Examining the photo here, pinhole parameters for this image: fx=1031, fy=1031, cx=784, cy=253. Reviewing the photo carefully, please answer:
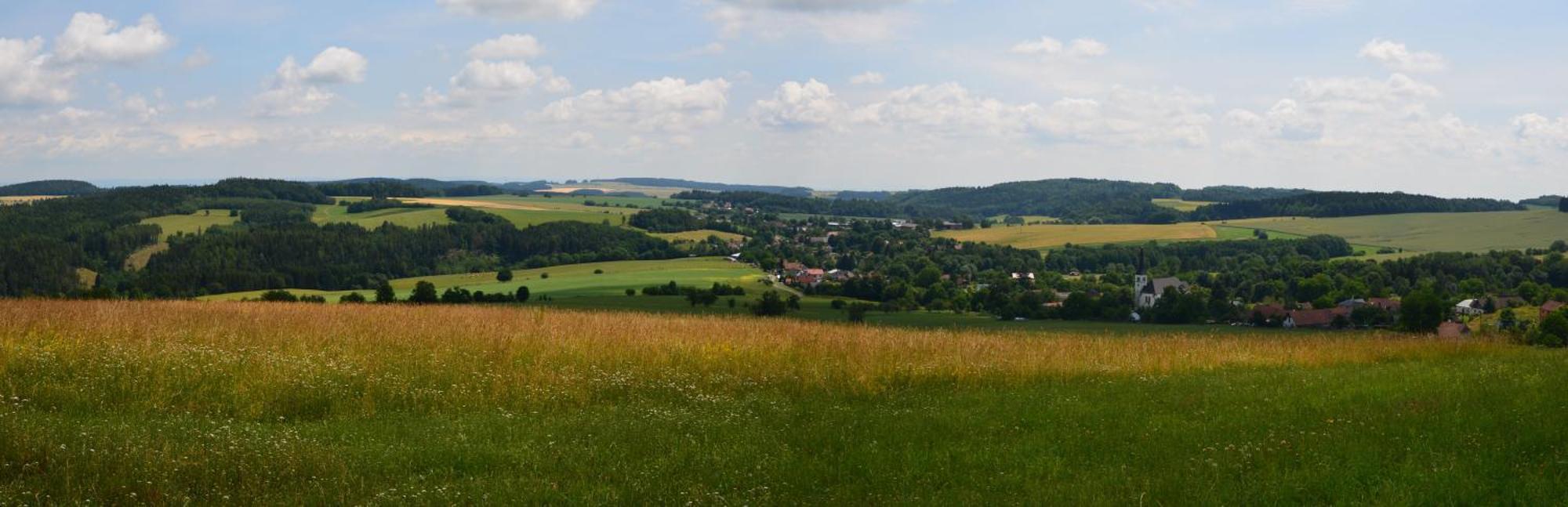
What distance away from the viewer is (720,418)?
11.3 m

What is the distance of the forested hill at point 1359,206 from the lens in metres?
160

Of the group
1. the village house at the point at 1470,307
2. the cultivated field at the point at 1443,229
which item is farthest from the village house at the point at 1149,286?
the cultivated field at the point at 1443,229

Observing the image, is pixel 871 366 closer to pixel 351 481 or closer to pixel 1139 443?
pixel 1139 443

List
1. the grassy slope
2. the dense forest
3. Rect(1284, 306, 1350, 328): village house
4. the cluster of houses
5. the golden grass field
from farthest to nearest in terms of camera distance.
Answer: the dense forest < the grassy slope < the cluster of houses < Rect(1284, 306, 1350, 328): village house < the golden grass field

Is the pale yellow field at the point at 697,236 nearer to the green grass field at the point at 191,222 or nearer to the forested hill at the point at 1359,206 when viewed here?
the green grass field at the point at 191,222

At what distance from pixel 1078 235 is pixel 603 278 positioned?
3348 inches

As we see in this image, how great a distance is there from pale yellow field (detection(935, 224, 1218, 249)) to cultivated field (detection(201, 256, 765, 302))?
51772 mm

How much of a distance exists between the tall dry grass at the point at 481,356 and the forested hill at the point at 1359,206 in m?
160

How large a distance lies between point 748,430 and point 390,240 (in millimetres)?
121233

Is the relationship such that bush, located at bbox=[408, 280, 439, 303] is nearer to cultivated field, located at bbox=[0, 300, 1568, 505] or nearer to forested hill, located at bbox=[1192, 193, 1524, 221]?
cultivated field, located at bbox=[0, 300, 1568, 505]

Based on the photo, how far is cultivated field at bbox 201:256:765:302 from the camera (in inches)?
3044

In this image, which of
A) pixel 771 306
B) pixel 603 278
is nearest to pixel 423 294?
pixel 771 306

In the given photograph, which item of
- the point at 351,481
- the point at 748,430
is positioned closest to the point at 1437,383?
the point at 748,430

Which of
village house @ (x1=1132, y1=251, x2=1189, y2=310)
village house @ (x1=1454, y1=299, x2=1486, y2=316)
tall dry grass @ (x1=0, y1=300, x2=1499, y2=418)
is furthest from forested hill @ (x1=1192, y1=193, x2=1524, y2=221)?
tall dry grass @ (x1=0, y1=300, x2=1499, y2=418)
